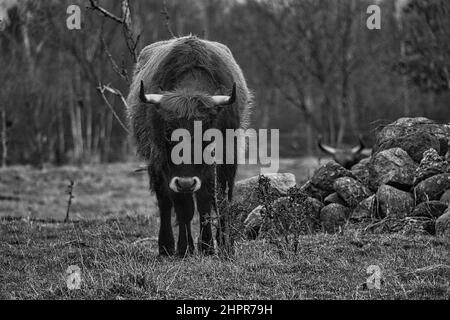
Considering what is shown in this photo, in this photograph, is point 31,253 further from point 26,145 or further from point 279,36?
point 279,36

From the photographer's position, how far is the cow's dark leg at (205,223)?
A: 788 cm

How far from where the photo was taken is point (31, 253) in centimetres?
796

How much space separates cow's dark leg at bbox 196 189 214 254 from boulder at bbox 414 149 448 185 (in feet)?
8.65

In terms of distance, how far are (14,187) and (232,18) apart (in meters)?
29.5

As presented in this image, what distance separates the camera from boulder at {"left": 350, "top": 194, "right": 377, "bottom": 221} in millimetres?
8688

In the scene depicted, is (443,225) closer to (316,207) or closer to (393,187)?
(393,187)

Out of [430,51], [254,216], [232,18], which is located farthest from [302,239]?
[232,18]

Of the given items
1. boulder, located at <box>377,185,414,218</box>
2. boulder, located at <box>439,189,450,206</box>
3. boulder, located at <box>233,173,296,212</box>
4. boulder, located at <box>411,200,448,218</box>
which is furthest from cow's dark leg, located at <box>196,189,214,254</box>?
boulder, located at <box>439,189,450,206</box>

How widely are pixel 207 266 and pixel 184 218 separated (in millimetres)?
1412

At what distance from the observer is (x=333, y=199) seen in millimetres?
9281

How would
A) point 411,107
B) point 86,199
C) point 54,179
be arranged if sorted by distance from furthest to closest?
point 411,107, point 54,179, point 86,199

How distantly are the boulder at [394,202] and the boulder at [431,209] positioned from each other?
0.20 metres

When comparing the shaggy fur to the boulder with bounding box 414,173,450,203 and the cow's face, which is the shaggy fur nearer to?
the cow's face
